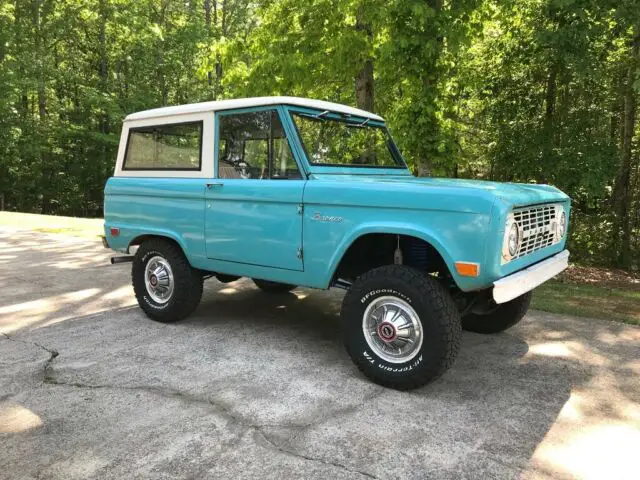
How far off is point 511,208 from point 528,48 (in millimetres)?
10083

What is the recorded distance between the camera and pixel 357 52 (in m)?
9.30

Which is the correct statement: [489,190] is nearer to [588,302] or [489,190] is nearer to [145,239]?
[145,239]

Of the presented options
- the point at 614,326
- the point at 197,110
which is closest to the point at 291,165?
the point at 197,110

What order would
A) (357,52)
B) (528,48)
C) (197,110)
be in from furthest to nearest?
(528,48) → (357,52) → (197,110)

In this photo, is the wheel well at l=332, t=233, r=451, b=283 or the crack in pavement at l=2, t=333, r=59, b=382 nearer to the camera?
the crack in pavement at l=2, t=333, r=59, b=382

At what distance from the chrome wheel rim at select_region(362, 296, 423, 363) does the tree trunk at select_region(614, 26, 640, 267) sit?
988 cm

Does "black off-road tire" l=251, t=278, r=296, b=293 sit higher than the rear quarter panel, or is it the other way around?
the rear quarter panel

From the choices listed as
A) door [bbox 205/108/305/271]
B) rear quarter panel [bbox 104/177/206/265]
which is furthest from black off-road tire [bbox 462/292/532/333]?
rear quarter panel [bbox 104/177/206/265]

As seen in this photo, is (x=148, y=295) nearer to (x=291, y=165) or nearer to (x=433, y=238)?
(x=291, y=165)

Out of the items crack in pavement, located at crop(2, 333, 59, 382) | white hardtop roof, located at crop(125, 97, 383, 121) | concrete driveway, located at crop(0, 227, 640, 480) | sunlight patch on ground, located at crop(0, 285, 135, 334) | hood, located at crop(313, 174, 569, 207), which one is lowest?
sunlight patch on ground, located at crop(0, 285, 135, 334)

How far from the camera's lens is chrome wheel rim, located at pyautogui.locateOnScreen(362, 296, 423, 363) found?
3453mm

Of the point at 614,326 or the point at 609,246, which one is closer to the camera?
the point at 614,326

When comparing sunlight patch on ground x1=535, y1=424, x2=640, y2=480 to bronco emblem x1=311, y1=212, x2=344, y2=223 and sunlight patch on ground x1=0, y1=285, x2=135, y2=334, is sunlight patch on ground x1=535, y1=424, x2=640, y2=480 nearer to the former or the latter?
bronco emblem x1=311, y1=212, x2=344, y2=223

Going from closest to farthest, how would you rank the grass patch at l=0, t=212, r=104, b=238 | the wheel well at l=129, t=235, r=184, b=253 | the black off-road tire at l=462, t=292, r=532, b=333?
the black off-road tire at l=462, t=292, r=532, b=333, the wheel well at l=129, t=235, r=184, b=253, the grass patch at l=0, t=212, r=104, b=238
